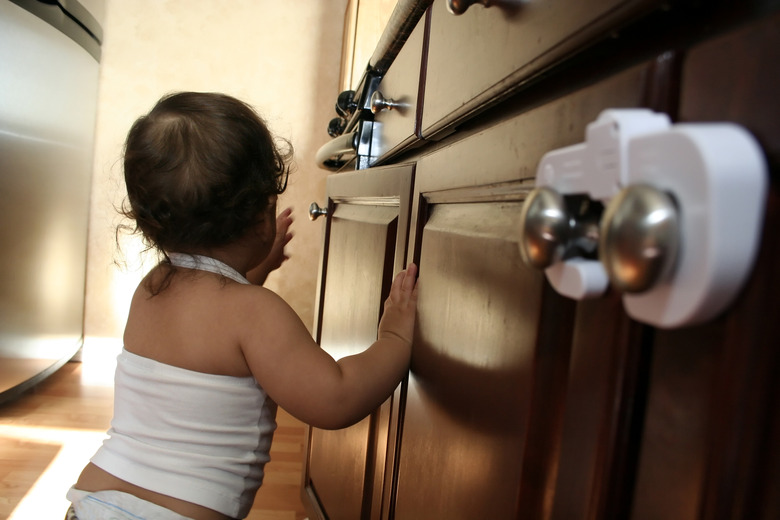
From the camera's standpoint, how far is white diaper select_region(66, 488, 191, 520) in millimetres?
715

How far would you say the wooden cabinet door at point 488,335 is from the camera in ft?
1.06

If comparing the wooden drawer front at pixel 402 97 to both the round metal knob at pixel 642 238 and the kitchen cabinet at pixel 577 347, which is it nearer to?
the kitchen cabinet at pixel 577 347

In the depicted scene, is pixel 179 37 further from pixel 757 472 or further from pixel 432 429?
pixel 757 472

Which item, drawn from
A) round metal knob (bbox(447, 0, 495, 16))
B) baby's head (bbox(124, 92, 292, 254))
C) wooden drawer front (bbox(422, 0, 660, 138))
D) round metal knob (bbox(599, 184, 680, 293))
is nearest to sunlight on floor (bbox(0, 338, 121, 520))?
baby's head (bbox(124, 92, 292, 254))

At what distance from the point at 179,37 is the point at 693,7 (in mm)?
2798

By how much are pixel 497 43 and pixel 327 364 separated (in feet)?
1.33

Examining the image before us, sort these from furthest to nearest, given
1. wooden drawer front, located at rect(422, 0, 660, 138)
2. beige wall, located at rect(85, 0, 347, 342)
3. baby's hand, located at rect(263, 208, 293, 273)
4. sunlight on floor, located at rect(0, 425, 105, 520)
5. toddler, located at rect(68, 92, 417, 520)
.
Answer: beige wall, located at rect(85, 0, 347, 342), sunlight on floor, located at rect(0, 425, 105, 520), baby's hand, located at rect(263, 208, 293, 273), toddler, located at rect(68, 92, 417, 520), wooden drawer front, located at rect(422, 0, 660, 138)

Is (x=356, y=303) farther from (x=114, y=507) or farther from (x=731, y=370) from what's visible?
(x=731, y=370)

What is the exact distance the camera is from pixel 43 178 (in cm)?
210

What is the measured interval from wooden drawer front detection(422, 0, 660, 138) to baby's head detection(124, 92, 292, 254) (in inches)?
11.4

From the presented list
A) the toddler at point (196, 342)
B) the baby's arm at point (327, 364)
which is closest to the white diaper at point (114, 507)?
the toddler at point (196, 342)

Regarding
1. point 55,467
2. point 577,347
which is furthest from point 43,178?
point 577,347

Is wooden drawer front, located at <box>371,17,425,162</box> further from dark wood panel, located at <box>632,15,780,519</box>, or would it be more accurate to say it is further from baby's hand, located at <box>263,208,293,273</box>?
dark wood panel, located at <box>632,15,780,519</box>

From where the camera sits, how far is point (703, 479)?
0.68 feet
